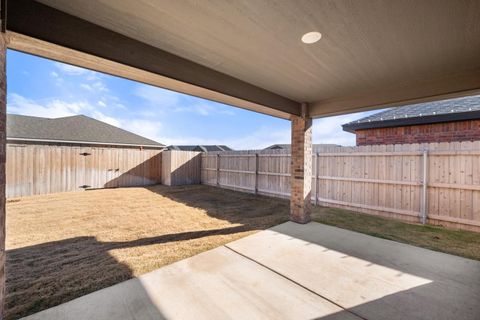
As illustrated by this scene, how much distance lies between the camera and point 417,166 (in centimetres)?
524

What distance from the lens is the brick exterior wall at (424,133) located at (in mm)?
6383

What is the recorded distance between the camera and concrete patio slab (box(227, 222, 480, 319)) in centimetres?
217

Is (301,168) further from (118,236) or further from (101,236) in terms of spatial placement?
(101,236)

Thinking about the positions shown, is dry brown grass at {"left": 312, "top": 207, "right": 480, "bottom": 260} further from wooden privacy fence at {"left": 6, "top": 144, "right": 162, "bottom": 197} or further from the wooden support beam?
wooden privacy fence at {"left": 6, "top": 144, "right": 162, "bottom": 197}

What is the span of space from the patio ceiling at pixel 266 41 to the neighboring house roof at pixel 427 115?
4178 mm

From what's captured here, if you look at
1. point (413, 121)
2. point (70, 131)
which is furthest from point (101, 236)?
point (70, 131)

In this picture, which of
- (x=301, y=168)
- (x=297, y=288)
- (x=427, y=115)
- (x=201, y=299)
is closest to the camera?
(x=201, y=299)

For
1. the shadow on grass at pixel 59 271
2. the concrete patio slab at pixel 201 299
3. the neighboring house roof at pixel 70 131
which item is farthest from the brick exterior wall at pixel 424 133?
the neighboring house roof at pixel 70 131

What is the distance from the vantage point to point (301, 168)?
506cm

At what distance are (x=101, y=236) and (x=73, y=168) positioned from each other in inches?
297

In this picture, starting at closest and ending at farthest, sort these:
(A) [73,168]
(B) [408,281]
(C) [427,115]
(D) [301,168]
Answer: (B) [408,281] → (D) [301,168] → (C) [427,115] → (A) [73,168]

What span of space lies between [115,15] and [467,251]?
6.14 m

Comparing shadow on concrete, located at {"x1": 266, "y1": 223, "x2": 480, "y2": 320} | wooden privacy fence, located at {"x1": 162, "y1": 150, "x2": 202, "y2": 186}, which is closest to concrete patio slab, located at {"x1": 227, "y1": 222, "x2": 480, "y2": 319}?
shadow on concrete, located at {"x1": 266, "y1": 223, "x2": 480, "y2": 320}

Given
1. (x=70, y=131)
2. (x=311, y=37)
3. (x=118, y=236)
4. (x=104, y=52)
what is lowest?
(x=118, y=236)
